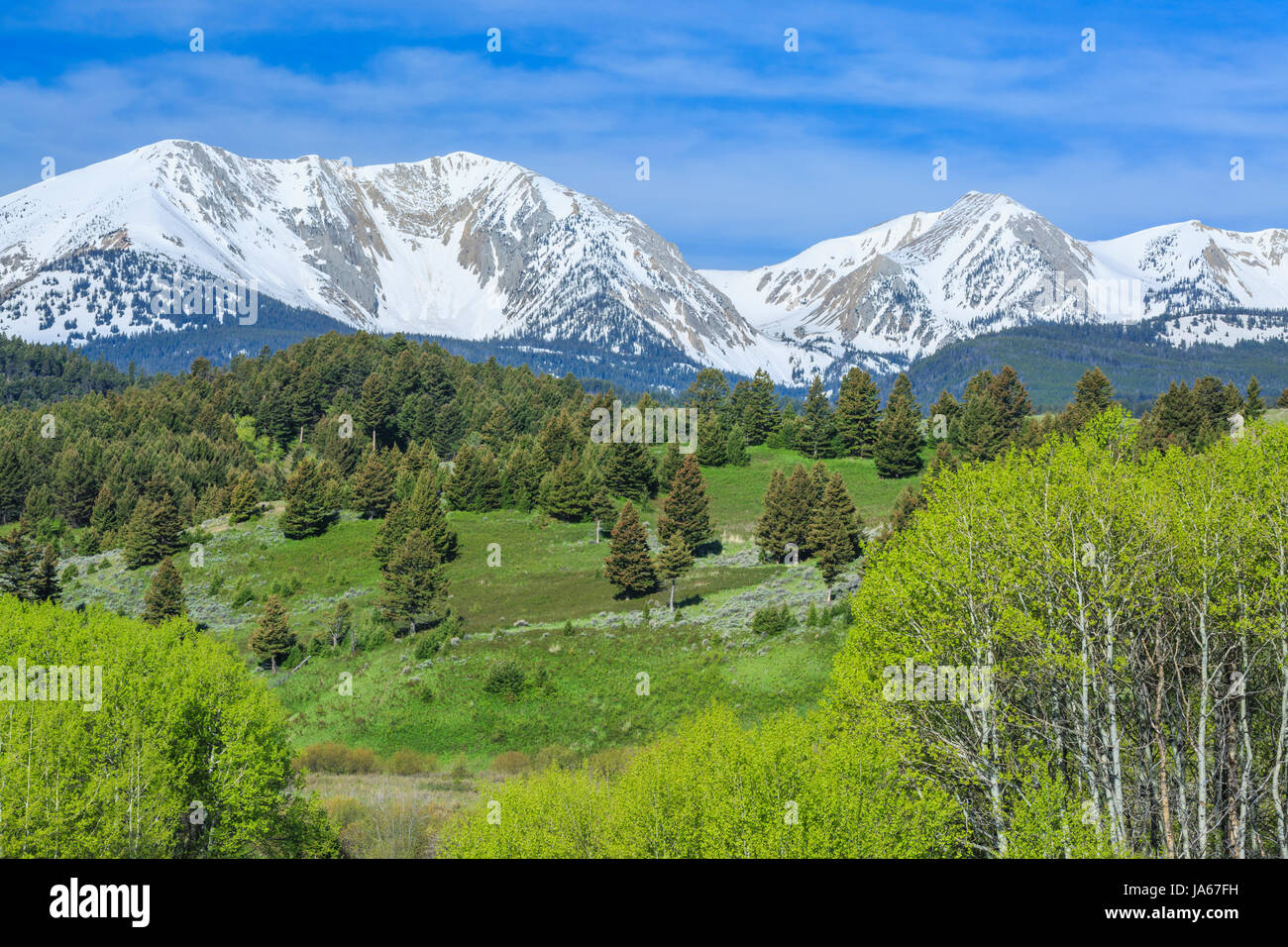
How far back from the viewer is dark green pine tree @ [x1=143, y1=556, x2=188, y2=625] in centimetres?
7412

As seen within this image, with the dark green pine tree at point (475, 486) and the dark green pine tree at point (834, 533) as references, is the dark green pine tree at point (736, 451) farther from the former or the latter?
the dark green pine tree at point (834, 533)

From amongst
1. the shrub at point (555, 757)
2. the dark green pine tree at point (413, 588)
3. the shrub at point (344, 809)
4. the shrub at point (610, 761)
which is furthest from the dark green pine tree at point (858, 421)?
the shrub at point (344, 809)

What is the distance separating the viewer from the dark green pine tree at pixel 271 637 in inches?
2694

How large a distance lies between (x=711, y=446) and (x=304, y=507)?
47.1 m

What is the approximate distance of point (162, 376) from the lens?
156625 millimetres

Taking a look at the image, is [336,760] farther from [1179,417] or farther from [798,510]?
[1179,417]

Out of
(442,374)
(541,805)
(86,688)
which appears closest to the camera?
(541,805)

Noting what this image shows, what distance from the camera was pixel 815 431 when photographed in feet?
393

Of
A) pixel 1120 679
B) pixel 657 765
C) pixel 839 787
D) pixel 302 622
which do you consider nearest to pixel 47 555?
pixel 302 622

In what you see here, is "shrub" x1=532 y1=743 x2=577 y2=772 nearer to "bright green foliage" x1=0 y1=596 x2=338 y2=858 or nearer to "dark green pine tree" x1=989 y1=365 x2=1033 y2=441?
"bright green foliage" x1=0 y1=596 x2=338 y2=858

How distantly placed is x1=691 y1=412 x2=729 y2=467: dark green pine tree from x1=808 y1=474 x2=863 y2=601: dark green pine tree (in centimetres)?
3579
